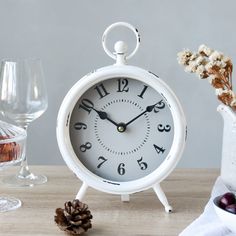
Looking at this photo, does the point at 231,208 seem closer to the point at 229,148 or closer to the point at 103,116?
the point at 229,148

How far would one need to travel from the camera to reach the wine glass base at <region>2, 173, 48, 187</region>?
4.43 ft

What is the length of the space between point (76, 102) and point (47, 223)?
0.79 ft

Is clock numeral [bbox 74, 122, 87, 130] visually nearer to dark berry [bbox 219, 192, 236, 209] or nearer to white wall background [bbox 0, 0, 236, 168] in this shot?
dark berry [bbox 219, 192, 236, 209]

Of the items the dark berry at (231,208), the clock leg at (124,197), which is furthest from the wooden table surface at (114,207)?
the dark berry at (231,208)

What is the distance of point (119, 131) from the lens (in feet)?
3.96

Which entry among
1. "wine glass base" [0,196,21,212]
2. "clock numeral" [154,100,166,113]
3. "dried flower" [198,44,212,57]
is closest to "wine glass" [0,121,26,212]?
"wine glass base" [0,196,21,212]

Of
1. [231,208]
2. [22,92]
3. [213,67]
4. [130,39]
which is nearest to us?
[231,208]

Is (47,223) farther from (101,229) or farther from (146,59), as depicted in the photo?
(146,59)

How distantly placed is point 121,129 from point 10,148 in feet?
0.70

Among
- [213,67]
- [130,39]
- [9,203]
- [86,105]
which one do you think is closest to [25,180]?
[9,203]

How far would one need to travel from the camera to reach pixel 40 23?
244 centimetres

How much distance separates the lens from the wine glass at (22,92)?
1328 mm

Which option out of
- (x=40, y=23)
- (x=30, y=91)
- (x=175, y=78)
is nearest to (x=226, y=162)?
(x=30, y=91)

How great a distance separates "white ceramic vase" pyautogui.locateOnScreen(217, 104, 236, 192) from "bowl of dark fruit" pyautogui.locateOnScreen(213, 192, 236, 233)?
0.17 metres
